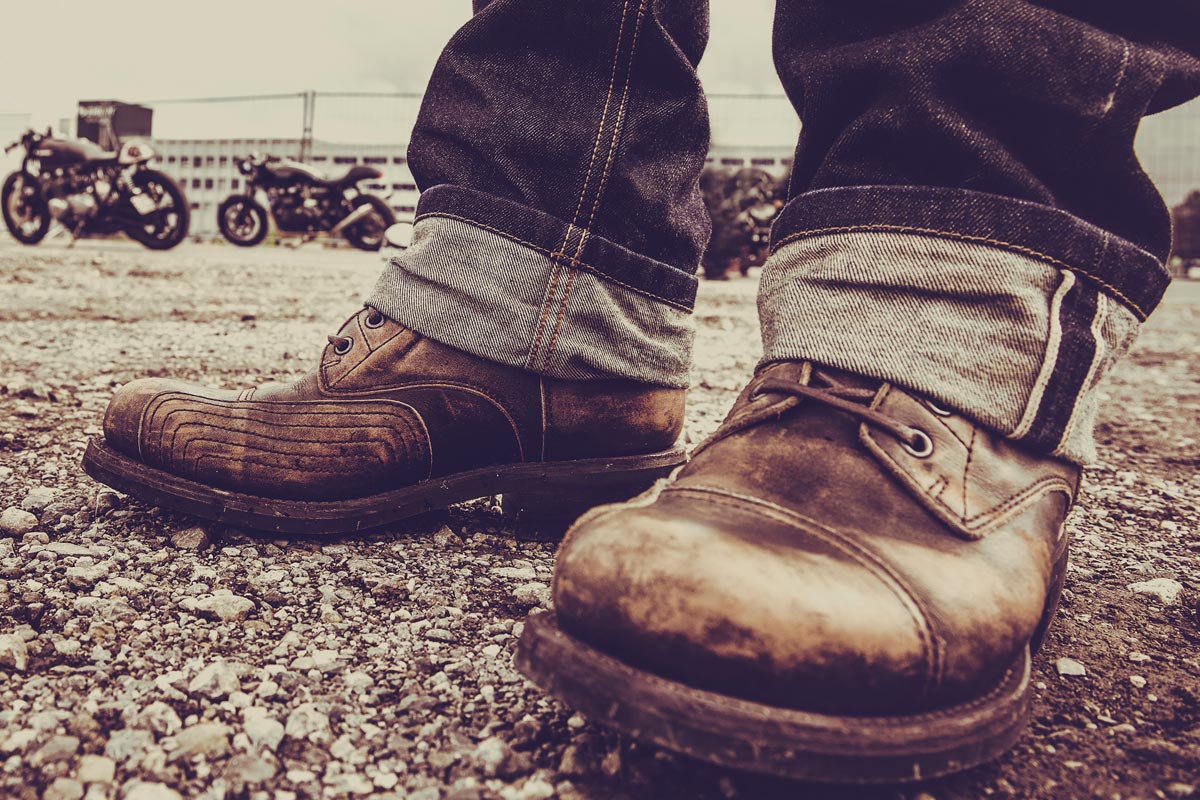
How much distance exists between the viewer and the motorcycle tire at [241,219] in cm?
1106

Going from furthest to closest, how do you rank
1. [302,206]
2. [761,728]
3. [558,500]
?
1. [302,206]
2. [558,500]
3. [761,728]

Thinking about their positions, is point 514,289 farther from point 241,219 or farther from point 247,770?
point 241,219

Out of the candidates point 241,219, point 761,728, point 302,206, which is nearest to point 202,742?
point 761,728

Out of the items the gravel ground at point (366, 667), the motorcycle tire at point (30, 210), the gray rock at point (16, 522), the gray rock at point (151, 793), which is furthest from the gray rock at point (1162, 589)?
the motorcycle tire at point (30, 210)

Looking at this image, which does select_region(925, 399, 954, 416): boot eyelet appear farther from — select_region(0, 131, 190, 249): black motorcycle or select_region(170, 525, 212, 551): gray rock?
select_region(0, 131, 190, 249): black motorcycle

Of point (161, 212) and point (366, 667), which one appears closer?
point (366, 667)

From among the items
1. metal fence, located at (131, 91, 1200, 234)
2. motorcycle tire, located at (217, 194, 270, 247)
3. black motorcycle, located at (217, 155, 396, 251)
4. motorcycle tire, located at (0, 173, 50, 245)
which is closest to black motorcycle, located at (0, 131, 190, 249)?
motorcycle tire, located at (0, 173, 50, 245)

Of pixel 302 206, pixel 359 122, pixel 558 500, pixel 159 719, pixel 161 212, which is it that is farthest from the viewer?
pixel 359 122

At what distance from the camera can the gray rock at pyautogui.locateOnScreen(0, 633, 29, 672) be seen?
2.29 ft

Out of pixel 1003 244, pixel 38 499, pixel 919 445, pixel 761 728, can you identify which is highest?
pixel 1003 244

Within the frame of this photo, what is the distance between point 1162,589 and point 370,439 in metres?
0.94

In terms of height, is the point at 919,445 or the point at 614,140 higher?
the point at 614,140

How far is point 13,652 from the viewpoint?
71cm

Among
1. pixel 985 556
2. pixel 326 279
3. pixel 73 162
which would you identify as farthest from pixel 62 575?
pixel 73 162
